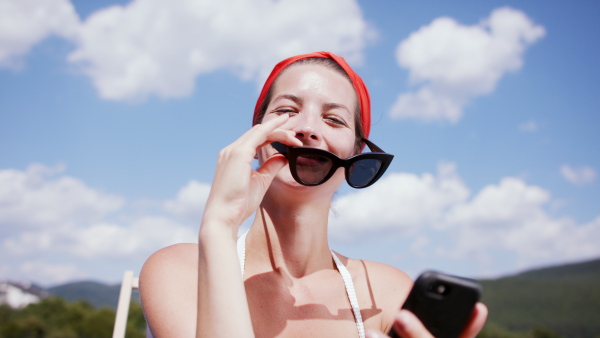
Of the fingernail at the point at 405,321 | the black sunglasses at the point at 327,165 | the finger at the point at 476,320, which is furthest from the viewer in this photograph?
the black sunglasses at the point at 327,165

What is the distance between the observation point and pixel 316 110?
8.76 feet

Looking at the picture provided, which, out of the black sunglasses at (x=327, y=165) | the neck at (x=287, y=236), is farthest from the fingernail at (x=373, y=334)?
the neck at (x=287, y=236)

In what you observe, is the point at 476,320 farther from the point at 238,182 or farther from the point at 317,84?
the point at 317,84

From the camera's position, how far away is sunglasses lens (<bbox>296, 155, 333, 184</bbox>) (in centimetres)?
251

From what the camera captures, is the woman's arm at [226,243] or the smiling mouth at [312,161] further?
the smiling mouth at [312,161]

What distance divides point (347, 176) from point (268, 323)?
2.81ft

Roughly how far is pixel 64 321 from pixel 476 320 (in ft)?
273

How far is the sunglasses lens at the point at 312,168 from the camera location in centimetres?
→ 251

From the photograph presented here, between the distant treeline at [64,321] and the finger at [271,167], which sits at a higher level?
the distant treeline at [64,321]

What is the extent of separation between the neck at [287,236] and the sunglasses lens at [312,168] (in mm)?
285

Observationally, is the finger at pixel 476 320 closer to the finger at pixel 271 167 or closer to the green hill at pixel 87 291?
the finger at pixel 271 167

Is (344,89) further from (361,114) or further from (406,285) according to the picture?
(406,285)

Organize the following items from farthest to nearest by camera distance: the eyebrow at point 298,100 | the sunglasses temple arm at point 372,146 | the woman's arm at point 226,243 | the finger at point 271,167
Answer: the sunglasses temple arm at point 372,146, the eyebrow at point 298,100, the finger at point 271,167, the woman's arm at point 226,243

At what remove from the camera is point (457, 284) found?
4.44 ft
